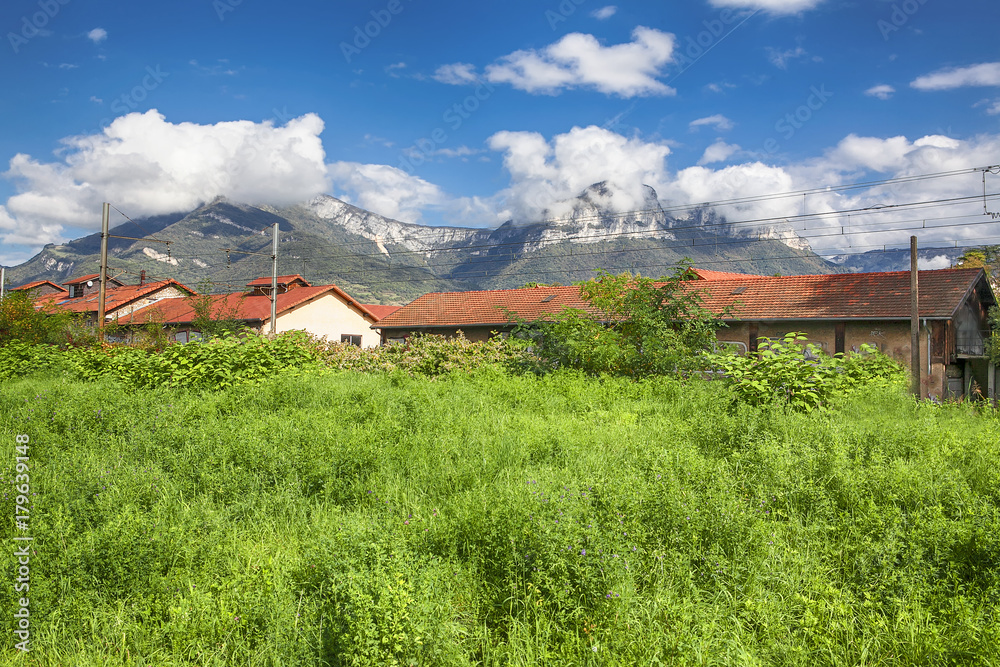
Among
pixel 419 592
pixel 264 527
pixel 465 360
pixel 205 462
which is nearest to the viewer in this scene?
pixel 419 592

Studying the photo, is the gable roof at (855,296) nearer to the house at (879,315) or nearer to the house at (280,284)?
the house at (879,315)

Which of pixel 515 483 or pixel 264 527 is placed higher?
pixel 515 483

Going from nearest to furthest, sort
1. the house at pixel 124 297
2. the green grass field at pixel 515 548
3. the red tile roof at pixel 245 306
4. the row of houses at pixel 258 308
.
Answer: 1. the green grass field at pixel 515 548
2. the row of houses at pixel 258 308
3. the red tile roof at pixel 245 306
4. the house at pixel 124 297

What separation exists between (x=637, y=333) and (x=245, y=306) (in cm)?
3679

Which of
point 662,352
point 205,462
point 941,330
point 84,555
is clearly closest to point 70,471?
point 205,462

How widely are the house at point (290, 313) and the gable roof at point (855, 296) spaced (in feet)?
75.2

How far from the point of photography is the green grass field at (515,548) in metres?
2.93

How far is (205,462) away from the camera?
5488 millimetres

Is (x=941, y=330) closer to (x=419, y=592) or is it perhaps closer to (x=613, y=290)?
(x=613, y=290)

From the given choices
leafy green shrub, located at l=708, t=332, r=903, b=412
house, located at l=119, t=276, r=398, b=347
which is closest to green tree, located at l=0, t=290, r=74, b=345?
house, located at l=119, t=276, r=398, b=347

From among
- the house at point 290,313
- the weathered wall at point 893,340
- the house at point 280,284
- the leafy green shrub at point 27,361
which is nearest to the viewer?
the leafy green shrub at point 27,361

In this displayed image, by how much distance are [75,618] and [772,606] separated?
13.0ft
